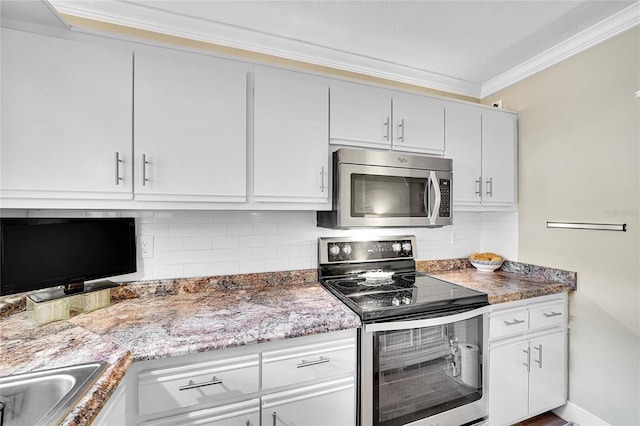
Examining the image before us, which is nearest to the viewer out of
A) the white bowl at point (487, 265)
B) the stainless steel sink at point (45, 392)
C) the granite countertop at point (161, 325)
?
the stainless steel sink at point (45, 392)

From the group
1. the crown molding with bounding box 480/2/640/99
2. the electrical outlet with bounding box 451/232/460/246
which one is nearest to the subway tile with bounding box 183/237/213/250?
the electrical outlet with bounding box 451/232/460/246

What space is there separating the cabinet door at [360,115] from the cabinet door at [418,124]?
0.07 meters

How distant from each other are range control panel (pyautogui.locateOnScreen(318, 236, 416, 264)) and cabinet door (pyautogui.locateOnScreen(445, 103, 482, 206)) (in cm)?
51

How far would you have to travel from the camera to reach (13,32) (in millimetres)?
1264

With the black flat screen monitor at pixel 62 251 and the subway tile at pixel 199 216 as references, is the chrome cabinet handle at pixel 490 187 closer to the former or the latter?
the subway tile at pixel 199 216

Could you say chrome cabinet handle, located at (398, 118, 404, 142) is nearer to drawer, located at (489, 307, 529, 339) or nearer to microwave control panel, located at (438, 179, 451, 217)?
microwave control panel, located at (438, 179, 451, 217)

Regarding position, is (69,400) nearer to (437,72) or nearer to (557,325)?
(557,325)

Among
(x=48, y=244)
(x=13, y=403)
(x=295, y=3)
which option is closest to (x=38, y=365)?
(x=13, y=403)

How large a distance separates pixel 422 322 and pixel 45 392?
1526mm

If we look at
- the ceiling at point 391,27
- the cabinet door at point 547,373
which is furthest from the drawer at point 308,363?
the ceiling at point 391,27

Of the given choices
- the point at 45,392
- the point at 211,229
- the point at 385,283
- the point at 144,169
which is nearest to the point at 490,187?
the point at 385,283

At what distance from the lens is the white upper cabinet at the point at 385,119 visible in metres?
1.84

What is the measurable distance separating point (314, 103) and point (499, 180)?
1607 millimetres

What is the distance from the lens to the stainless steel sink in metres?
0.76
